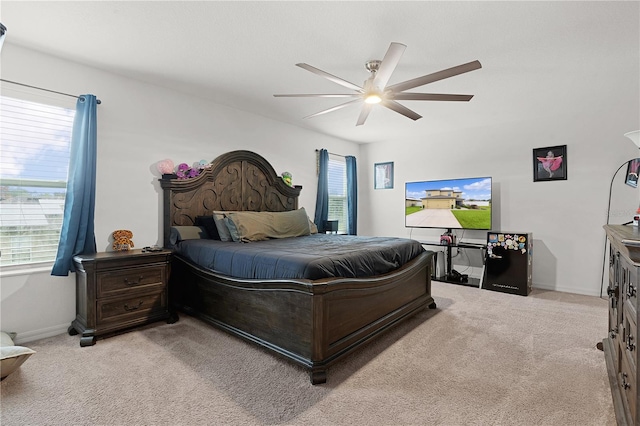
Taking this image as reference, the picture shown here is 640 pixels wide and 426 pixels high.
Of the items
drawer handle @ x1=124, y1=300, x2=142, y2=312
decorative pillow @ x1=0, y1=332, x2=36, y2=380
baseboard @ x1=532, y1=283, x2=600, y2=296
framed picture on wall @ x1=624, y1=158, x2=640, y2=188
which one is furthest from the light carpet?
framed picture on wall @ x1=624, y1=158, x2=640, y2=188

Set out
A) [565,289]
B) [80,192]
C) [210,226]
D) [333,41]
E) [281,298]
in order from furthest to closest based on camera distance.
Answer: [565,289] → [210,226] → [80,192] → [333,41] → [281,298]

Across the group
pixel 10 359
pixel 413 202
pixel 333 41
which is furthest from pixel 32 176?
pixel 413 202

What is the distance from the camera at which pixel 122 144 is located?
3260mm

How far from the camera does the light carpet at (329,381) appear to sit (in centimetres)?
172

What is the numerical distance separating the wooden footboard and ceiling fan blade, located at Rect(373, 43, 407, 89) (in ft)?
5.13

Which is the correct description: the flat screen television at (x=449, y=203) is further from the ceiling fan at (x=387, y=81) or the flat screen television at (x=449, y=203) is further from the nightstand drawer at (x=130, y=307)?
the nightstand drawer at (x=130, y=307)

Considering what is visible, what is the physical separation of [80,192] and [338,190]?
4103mm

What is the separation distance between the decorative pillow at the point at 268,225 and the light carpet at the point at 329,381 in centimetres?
105

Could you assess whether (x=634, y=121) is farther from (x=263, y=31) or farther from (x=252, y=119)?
(x=252, y=119)

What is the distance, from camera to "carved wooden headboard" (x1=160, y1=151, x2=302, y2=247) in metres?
3.59

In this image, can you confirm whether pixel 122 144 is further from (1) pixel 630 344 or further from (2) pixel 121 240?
(1) pixel 630 344

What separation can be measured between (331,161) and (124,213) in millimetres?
3557

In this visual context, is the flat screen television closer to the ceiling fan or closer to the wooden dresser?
the ceiling fan

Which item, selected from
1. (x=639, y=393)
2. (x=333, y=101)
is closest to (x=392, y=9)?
(x=333, y=101)
